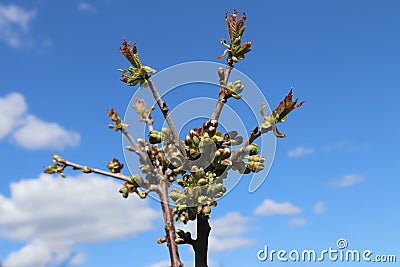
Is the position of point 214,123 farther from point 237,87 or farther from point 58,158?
point 58,158

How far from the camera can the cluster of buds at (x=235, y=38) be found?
3766mm

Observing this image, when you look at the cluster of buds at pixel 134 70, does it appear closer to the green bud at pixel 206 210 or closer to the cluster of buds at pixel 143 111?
the cluster of buds at pixel 143 111

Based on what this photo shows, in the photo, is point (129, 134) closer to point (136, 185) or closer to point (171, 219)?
point (136, 185)

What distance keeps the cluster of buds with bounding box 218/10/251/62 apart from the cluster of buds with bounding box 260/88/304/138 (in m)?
0.48

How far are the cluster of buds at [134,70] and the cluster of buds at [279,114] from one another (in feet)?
3.01

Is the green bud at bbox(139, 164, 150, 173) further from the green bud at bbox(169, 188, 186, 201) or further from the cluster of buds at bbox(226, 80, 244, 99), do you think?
the cluster of buds at bbox(226, 80, 244, 99)

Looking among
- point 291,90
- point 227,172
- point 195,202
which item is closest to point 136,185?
point 195,202

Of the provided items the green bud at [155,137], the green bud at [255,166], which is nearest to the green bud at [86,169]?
the green bud at [155,137]

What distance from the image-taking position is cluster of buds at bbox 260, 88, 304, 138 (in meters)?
3.55

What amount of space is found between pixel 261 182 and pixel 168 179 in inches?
28.3

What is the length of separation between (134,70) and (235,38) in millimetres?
833

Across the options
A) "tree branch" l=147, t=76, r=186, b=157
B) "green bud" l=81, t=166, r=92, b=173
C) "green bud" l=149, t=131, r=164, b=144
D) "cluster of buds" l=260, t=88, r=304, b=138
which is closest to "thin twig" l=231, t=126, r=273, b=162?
"cluster of buds" l=260, t=88, r=304, b=138

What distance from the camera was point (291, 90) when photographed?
355 cm

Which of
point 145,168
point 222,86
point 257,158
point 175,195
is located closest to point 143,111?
point 145,168
